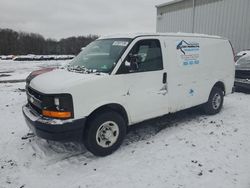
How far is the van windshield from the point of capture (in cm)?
418

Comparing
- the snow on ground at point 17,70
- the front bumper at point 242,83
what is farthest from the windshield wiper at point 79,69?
the front bumper at point 242,83

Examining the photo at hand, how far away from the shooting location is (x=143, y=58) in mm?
4477

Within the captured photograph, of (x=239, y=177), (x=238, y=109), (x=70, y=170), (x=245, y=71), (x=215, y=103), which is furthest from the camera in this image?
(x=245, y=71)

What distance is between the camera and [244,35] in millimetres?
14703

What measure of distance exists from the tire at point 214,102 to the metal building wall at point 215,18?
9.99 m

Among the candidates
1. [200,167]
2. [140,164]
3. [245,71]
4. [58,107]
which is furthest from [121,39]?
[245,71]

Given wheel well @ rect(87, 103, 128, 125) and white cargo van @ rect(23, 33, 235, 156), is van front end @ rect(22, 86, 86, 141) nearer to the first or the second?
white cargo van @ rect(23, 33, 235, 156)

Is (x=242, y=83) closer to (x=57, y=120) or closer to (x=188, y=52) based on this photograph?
(x=188, y=52)

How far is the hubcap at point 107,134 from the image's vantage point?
4020 millimetres

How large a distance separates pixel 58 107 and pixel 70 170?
39.6 inches

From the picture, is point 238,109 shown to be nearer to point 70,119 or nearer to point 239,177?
point 239,177

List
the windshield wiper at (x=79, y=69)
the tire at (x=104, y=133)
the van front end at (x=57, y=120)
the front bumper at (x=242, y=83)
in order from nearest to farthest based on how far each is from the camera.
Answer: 1. the van front end at (x=57, y=120)
2. the tire at (x=104, y=133)
3. the windshield wiper at (x=79, y=69)
4. the front bumper at (x=242, y=83)

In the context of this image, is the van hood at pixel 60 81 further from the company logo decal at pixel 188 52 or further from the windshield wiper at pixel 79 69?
the company logo decal at pixel 188 52

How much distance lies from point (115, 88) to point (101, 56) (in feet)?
2.74
